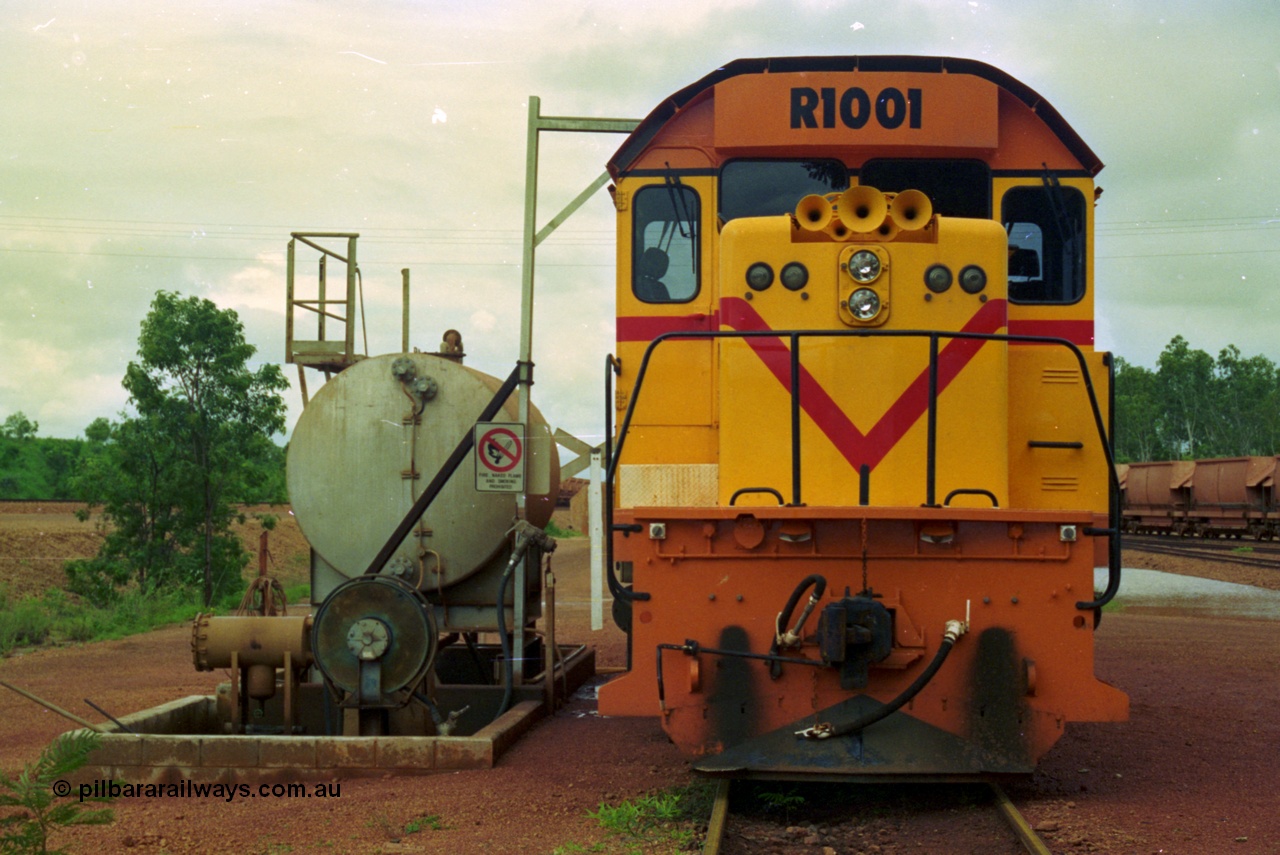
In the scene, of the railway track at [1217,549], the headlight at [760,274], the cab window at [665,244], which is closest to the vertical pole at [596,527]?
the cab window at [665,244]

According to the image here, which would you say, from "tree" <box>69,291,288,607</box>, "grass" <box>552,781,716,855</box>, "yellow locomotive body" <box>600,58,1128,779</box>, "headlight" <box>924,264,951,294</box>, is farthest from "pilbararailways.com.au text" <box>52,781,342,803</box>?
"tree" <box>69,291,288,607</box>

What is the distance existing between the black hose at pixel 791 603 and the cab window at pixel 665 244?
2419mm

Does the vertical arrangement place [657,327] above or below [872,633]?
above

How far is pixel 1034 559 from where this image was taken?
5629 millimetres

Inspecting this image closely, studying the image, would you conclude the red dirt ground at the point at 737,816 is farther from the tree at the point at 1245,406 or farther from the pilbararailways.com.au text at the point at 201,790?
the tree at the point at 1245,406

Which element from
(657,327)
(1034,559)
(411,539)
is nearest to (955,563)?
(1034,559)

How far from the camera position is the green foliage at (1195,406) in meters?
A: 86.9

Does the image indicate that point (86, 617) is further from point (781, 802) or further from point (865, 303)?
point (865, 303)

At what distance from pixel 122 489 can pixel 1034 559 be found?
18.7m

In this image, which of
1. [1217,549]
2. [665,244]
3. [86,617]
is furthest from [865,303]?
[1217,549]

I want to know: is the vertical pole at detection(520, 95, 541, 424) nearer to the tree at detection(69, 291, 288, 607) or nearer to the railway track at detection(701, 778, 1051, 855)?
the railway track at detection(701, 778, 1051, 855)

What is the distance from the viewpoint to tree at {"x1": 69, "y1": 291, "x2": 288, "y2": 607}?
20672 mm

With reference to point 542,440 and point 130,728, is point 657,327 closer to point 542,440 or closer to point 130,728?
point 542,440

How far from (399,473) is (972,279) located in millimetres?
4721
